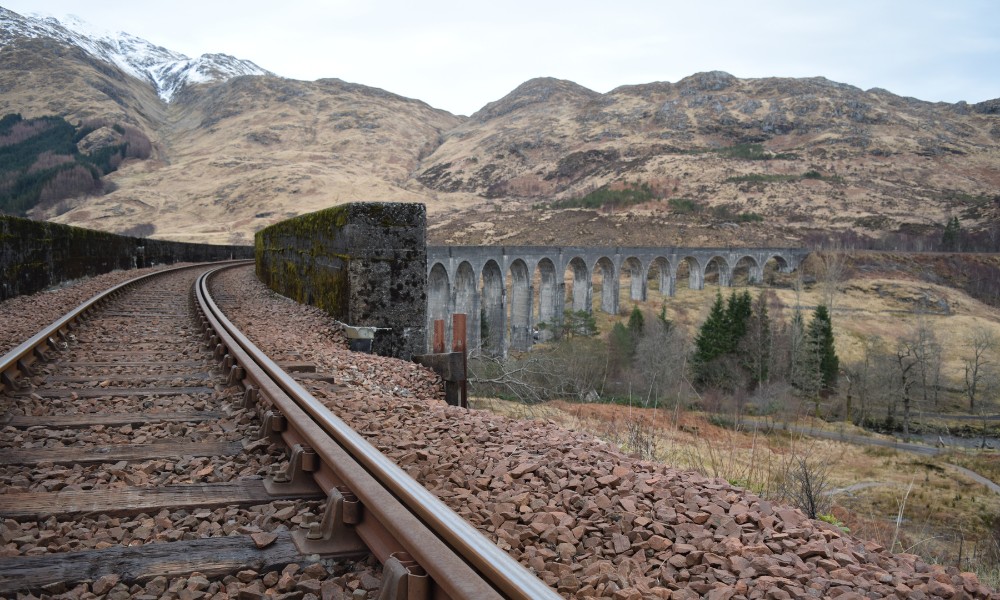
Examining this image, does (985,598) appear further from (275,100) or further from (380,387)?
(275,100)

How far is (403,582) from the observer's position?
167 cm

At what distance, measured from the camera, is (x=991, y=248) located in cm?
7419

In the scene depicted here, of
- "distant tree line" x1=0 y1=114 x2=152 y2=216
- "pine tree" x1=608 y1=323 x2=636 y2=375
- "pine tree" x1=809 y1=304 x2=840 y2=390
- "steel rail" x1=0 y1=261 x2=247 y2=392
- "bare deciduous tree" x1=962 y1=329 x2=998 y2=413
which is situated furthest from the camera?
"distant tree line" x1=0 y1=114 x2=152 y2=216

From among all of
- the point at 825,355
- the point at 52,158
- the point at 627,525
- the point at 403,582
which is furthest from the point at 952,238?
the point at 52,158

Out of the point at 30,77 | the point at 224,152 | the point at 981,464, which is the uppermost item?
the point at 30,77

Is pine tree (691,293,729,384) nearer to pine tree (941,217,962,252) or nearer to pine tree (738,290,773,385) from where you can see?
pine tree (738,290,773,385)

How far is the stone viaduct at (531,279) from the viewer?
150ft

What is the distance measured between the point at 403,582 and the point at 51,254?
12329mm

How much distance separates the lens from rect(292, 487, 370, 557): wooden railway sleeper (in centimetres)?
206

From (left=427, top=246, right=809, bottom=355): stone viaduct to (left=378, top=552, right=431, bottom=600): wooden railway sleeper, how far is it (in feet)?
116

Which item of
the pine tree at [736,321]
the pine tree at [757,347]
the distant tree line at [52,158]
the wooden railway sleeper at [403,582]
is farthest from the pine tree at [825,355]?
the distant tree line at [52,158]

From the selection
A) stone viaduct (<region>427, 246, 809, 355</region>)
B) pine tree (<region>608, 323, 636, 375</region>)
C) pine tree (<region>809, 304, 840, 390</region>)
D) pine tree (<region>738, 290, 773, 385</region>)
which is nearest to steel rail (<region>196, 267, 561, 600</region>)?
stone viaduct (<region>427, 246, 809, 355</region>)

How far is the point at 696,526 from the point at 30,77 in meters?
185

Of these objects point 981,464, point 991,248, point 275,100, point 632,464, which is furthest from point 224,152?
point 632,464
